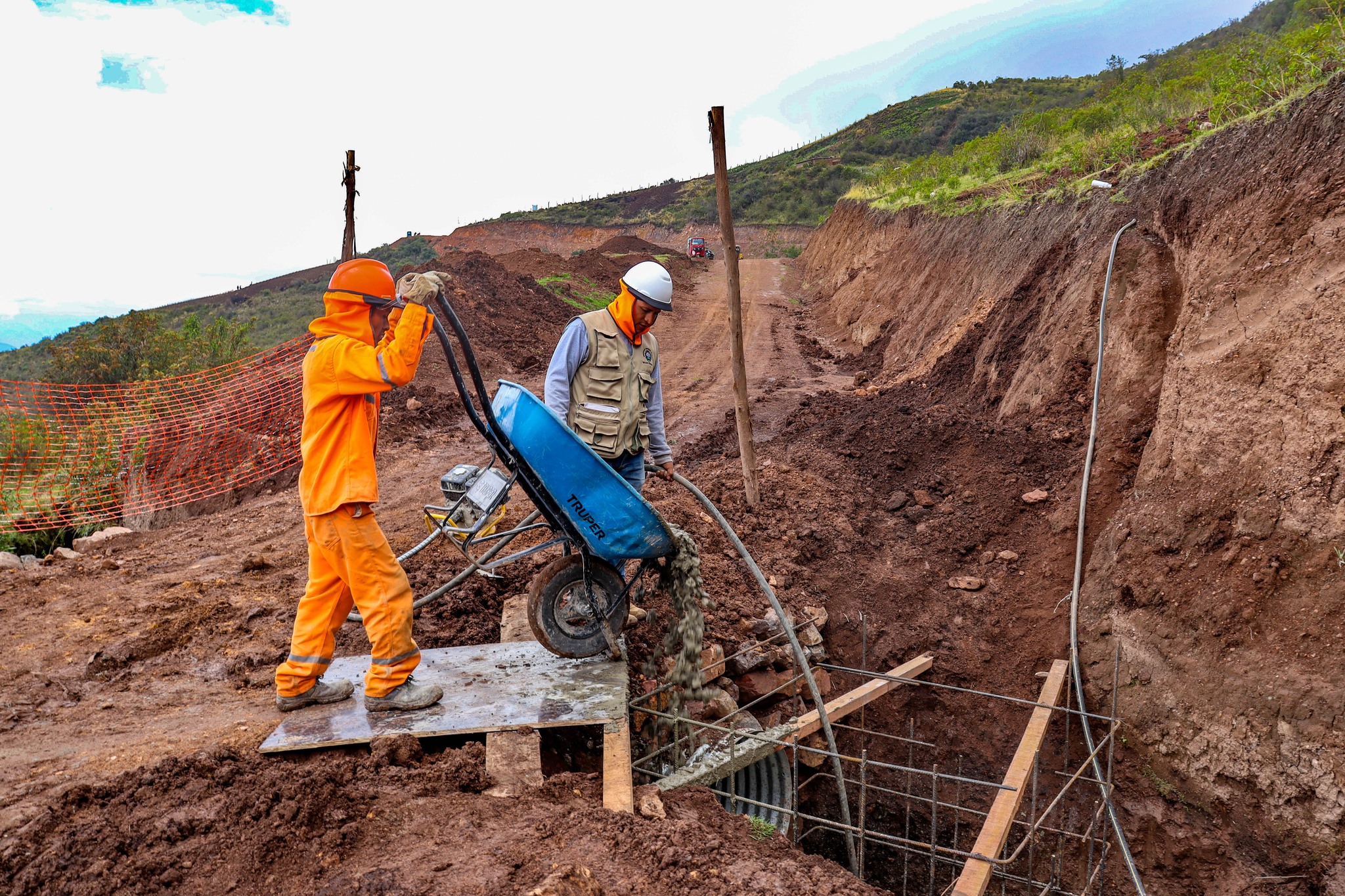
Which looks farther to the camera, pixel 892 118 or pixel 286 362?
pixel 892 118

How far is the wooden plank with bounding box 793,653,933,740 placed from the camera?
14.7ft

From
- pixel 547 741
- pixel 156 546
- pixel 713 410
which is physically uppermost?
pixel 713 410

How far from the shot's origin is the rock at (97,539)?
7.51 m

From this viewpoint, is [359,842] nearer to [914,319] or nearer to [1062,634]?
[1062,634]

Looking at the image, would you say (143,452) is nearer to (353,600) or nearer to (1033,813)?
(353,600)

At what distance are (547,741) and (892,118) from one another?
64.9 meters

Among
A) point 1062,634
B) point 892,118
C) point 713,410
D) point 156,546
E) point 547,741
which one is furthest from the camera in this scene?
point 892,118

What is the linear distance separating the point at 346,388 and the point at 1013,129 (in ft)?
50.1

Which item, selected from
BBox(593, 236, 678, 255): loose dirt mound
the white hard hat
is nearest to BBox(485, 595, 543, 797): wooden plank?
the white hard hat

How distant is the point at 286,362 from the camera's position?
13.0 metres

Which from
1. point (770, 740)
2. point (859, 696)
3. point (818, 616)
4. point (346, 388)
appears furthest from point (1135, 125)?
point (346, 388)

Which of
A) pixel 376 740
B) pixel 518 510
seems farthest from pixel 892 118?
pixel 376 740

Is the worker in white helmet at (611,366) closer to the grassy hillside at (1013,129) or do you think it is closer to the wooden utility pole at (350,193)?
the grassy hillside at (1013,129)

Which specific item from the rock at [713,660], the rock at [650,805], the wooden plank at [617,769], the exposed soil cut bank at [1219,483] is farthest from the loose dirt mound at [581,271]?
the rock at [650,805]
